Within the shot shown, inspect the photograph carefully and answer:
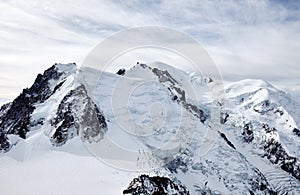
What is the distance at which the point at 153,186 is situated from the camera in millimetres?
43906

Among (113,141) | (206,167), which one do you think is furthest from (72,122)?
(206,167)

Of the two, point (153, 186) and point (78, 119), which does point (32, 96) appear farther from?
point (153, 186)

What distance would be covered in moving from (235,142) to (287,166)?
30.5 meters

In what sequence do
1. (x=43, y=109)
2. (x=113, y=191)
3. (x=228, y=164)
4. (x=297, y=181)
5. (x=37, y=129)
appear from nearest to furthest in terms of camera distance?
(x=113, y=191)
(x=37, y=129)
(x=43, y=109)
(x=228, y=164)
(x=297, y=181)

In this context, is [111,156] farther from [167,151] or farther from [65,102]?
[167,151]

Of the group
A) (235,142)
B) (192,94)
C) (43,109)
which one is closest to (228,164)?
(43,109)

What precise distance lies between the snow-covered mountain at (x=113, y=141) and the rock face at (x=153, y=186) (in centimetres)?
17

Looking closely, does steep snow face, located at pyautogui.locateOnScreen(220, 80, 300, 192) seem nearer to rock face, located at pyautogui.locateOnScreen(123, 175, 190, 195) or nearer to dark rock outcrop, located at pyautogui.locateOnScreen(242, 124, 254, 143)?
dark rock outcrop, located at pyautogui.locateOnScreen(242, 124, 254, 143)

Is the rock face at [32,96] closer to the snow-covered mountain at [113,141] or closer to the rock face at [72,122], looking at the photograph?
the snow-covered mountain at [113,141]

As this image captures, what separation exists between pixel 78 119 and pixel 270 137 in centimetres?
12258

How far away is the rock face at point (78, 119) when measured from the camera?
62.3m

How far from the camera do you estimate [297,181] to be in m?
138

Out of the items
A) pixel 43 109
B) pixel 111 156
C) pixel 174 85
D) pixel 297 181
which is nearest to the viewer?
pixel 111 156

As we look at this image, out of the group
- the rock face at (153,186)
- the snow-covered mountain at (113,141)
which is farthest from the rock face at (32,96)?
the rock face at (153,186)
